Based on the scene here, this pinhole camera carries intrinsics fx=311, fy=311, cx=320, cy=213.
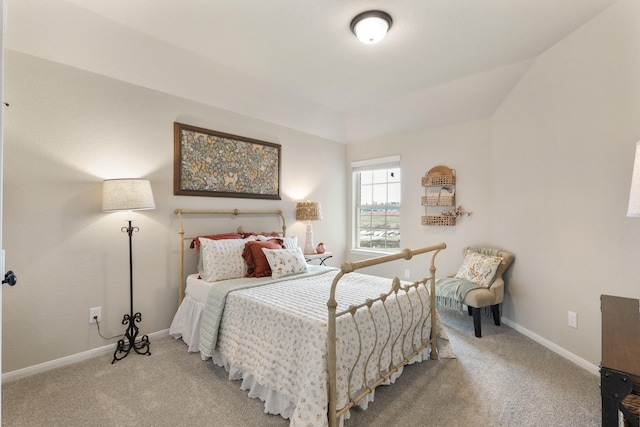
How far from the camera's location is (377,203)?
16.2 ft

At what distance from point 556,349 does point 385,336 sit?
1.78 m

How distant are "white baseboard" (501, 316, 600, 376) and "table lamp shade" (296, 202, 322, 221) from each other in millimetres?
2499

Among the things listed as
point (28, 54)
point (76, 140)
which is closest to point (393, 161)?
point (76, 140)

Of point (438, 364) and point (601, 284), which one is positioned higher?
point (601, 284)

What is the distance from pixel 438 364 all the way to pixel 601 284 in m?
1.36

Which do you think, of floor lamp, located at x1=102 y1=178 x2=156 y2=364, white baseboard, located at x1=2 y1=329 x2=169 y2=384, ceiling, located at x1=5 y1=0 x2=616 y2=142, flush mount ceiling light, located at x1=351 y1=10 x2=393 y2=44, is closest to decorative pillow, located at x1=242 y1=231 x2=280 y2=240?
floor lamp, located at x1=102 y1=178 x2=156 y2=364

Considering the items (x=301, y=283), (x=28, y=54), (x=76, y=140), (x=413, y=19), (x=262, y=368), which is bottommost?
(x=262, y=368)

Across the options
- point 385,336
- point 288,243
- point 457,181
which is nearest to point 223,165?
point 288,243

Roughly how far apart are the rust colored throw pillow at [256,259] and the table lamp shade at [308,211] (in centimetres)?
101

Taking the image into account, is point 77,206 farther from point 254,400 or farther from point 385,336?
point 385,336

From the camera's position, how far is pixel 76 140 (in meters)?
2.56

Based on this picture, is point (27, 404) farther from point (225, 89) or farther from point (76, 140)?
point (225, 89)

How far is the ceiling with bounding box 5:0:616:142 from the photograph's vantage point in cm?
237

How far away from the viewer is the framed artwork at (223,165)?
3170 mm
